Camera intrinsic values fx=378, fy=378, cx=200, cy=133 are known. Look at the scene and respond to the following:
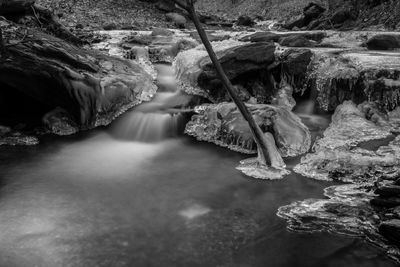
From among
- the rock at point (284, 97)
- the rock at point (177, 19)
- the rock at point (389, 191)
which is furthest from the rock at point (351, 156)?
the rock at point (177, 19)

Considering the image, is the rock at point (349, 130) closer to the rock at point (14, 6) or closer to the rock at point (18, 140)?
the rock at point (18, 140)

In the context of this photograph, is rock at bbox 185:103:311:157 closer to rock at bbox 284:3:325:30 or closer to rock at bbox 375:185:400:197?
rock at bbox 375:185:400:197

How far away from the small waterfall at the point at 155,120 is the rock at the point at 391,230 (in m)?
5.17

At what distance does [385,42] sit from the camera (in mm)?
12406

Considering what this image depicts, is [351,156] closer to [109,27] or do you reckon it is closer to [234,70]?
[234,70]

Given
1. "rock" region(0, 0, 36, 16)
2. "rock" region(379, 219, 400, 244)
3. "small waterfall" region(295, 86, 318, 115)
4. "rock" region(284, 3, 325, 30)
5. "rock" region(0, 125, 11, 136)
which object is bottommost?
"rock" region(0, 125, 11, 136)

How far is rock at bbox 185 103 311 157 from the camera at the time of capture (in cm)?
757

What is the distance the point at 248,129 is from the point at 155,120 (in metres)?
2.39

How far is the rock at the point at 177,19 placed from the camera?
22605 mm

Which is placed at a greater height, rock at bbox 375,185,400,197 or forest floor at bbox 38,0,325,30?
forest floor at bbox 38,0,325,30

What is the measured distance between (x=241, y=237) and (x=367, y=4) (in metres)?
17.9

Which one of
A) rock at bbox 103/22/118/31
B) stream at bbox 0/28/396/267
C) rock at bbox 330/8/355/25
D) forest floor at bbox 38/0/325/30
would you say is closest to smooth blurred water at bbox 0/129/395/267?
stream at bbox 0/28/396/267

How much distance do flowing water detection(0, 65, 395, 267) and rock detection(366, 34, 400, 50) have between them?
26.1 feet

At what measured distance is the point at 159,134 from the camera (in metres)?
8.55
